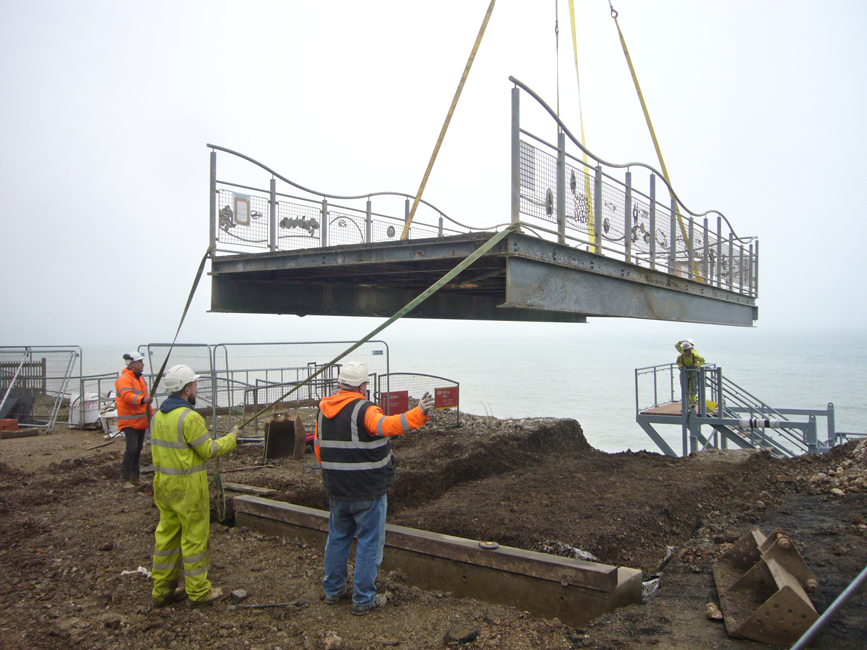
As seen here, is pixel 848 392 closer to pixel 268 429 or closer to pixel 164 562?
pixel 268 429

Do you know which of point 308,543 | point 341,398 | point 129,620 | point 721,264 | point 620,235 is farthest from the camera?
point 721,264

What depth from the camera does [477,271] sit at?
7.92 m

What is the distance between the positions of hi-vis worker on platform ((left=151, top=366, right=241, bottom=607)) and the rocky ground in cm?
21

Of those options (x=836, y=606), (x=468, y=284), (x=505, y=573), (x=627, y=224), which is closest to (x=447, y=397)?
(x=468, y=284)

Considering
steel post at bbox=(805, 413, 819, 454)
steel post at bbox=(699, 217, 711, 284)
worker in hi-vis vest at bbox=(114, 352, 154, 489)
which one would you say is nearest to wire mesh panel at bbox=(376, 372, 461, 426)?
worker in hi-vis vest at bbox=(114, 352, 154, 489)

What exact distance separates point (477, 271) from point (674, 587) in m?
4.36

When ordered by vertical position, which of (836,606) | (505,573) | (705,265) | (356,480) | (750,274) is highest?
(750,274)

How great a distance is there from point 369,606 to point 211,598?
127cm

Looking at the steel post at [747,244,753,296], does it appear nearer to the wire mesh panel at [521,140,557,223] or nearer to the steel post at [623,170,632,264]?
the steel post at [623,170,632,264]

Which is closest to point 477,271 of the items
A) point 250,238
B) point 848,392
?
point 250,238

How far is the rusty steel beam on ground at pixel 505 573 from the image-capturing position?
494 centimetres

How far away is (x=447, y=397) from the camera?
13555 mm

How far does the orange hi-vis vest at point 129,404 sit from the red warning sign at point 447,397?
6.50 metres

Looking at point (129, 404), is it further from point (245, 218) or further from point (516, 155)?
point (516, 155)
